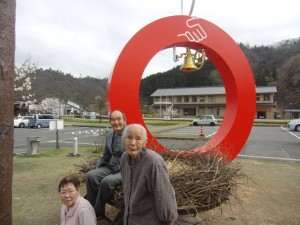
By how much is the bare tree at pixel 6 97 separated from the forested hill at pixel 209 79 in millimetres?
50270

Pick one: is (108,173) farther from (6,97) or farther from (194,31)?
(194,31)

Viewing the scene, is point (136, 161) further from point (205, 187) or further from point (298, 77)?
point (298, 77)

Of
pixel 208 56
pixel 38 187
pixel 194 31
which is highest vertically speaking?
pixel 194 31

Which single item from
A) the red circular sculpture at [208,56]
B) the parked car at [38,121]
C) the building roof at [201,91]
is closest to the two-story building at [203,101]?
the building roof at [201,91]

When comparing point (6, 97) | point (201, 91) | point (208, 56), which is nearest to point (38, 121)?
point (208, 56)

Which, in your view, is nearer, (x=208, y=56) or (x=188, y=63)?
(x=188, y=63)

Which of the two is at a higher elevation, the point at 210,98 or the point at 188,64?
the point at 210,98

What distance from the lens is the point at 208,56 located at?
571 cm

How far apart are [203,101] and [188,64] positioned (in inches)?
1665

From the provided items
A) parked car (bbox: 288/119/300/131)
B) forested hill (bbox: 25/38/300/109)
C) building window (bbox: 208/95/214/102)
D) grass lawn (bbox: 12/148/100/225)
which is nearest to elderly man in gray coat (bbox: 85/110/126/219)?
grass lawn (bbox: 12/148/100/225)

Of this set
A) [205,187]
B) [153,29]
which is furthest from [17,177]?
[205,187]

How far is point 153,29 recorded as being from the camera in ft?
16.1

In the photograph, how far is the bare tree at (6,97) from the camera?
2.29 meters

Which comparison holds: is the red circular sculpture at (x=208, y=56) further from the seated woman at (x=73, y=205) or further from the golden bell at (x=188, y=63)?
the seated woman at (x=73, y=205)
